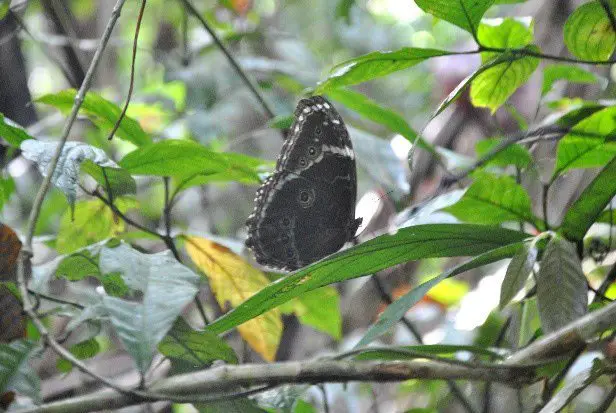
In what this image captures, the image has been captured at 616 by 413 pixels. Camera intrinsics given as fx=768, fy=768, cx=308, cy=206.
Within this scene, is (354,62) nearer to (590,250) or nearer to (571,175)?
(590,250)

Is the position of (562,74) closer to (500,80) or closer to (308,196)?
(500,80)

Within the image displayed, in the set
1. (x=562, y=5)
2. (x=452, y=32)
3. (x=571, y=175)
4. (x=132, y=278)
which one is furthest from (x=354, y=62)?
(x=452, y=32)

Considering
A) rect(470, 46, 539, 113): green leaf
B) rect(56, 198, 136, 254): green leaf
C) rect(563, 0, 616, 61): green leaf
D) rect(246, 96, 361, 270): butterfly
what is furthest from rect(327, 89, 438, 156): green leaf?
rect(56, 198, 136, 254): green leaf

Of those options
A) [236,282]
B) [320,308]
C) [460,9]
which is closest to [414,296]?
[460,9]

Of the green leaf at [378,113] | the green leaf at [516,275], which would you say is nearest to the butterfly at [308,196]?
the green leaf at [378,113]

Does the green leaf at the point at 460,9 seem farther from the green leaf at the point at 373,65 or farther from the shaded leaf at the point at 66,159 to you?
the shaded leaf at the point at 66,159

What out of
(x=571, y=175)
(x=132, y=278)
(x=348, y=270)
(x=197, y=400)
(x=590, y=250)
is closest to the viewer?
(x=197, y=400)

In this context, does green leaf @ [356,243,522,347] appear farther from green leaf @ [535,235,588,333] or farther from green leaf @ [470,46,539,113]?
green leaf @ [470,46,539,113]
